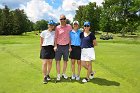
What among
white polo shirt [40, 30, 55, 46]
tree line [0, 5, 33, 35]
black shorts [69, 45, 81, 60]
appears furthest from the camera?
tree line [0, 5, 33, 35]

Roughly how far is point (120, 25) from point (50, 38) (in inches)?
3095

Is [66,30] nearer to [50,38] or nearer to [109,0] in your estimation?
[50,38]

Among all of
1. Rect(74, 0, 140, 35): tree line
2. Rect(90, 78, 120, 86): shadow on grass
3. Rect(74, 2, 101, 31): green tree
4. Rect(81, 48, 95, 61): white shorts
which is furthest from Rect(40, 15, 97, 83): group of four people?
Rect(74, 2, 101, 31): green tree

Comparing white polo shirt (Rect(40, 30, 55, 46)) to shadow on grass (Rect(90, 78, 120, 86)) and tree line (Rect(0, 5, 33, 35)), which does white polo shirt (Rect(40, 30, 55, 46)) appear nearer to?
shadow on grass (Rect(90, 78, 120, 86))

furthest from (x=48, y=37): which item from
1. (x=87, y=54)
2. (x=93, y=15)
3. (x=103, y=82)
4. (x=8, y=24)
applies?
(x=93, y=15)

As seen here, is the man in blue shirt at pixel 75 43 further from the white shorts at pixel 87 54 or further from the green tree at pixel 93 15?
the green tree at pixel 93 15

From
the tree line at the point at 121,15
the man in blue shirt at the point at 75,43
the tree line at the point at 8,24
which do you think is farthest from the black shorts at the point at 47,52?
the tree line at the point at 8,24

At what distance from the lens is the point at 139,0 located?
8375cm

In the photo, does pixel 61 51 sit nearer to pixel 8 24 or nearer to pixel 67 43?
pixel 67 43

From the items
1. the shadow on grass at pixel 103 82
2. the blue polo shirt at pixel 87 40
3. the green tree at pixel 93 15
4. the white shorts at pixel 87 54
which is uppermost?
the green tree at pixel 93 15

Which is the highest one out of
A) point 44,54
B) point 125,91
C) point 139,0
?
point 139,0

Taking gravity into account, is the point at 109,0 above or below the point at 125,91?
above

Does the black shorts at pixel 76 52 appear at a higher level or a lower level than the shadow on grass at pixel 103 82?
higher

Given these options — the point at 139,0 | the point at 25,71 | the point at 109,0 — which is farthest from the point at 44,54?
the point at 109,0
